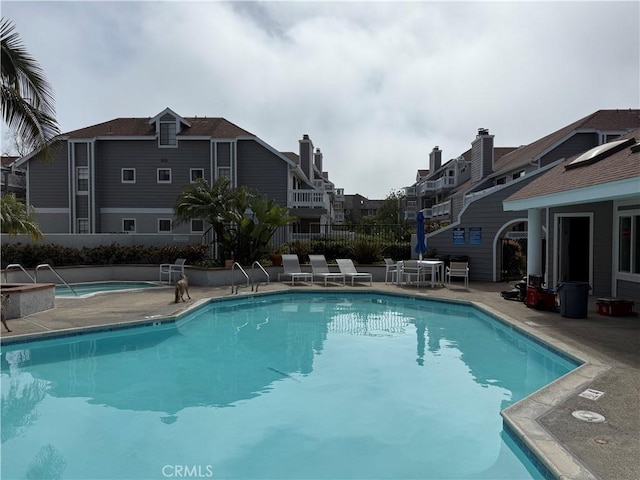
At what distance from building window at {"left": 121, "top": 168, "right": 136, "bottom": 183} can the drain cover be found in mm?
26873

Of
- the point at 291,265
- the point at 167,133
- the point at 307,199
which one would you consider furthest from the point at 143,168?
the point at 291,265

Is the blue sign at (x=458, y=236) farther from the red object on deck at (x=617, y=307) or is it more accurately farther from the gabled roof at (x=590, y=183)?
the red object on deck at (x=617, y=307)

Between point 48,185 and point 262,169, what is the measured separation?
13.1m

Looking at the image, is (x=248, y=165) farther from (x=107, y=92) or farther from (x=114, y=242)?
(x=107, y=92)

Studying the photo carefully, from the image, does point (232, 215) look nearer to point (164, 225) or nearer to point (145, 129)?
point (164, 225)

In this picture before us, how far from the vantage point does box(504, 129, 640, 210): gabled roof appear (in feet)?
29.8

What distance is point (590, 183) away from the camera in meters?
10.2

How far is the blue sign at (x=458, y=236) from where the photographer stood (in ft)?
63.2

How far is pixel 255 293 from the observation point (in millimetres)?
15344

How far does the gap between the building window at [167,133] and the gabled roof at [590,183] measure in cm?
1991

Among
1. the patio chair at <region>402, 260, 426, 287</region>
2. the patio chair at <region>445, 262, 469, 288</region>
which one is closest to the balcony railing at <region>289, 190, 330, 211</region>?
the patio chair at <region>402, 260, 426, 287</region>

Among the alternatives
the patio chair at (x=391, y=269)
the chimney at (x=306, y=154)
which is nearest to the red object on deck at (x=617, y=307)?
the patio chair at (x=391, y=269)

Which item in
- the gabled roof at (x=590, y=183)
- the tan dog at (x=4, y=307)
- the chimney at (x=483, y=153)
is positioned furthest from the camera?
the chimney at (x=483, y=153)

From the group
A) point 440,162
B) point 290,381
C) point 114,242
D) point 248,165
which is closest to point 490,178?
point 248,165
